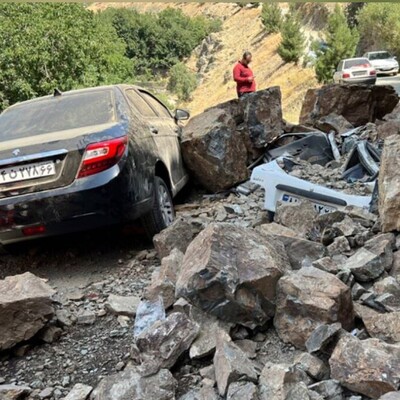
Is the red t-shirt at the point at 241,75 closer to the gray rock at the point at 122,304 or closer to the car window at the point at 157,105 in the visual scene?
the car window at the point at 157,105

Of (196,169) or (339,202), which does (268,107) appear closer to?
(196,169)

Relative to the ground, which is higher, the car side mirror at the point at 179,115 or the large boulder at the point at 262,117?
the car side mirror at the point at 179,115

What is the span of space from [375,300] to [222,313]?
77 cm

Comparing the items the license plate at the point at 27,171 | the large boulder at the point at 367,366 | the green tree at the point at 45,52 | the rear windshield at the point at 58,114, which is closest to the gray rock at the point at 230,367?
the large boulder at the point at 367,366

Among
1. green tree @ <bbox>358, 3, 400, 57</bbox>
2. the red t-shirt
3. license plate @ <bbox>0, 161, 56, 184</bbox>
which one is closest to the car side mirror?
license plate @ <bbox>0, 161, 56, 184</bbox>

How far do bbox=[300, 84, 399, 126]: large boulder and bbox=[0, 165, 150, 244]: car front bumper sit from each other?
492 centimetres

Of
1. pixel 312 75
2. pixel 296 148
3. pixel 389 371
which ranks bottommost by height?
pixel 312 75

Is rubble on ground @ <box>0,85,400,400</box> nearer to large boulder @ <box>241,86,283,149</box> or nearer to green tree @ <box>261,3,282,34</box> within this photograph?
large boulder @ <box>241,86,283,149</box>

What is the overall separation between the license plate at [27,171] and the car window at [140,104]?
1.36 m

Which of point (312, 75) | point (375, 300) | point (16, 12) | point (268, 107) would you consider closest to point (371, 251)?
point (375, 300)

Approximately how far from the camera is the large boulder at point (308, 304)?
239cm

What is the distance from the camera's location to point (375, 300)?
8.27ft

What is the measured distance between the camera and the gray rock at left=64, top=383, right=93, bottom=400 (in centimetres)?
230

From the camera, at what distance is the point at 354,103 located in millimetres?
8070
